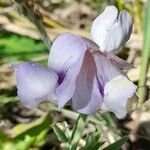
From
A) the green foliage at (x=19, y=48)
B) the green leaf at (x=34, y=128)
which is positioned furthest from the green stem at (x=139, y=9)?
the green leaf at (x=34, y=128)

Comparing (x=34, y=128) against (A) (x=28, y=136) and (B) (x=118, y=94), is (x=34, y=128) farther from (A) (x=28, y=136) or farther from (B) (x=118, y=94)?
(B) (x=118, y=94)

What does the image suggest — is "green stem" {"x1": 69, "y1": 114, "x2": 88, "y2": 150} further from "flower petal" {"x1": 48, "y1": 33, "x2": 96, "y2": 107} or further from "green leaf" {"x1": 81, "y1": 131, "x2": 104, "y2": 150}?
"flower petal" {"x1": 48, "y1": 33, "x2": 96, "y2": 107}

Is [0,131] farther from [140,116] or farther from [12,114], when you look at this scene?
[140,116]

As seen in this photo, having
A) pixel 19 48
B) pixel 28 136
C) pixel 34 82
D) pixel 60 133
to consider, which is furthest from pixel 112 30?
pixel 19 48

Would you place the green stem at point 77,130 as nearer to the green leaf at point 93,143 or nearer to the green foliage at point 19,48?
the green leaf at point 93,143

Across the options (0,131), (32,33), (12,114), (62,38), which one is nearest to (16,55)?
(32,33)
